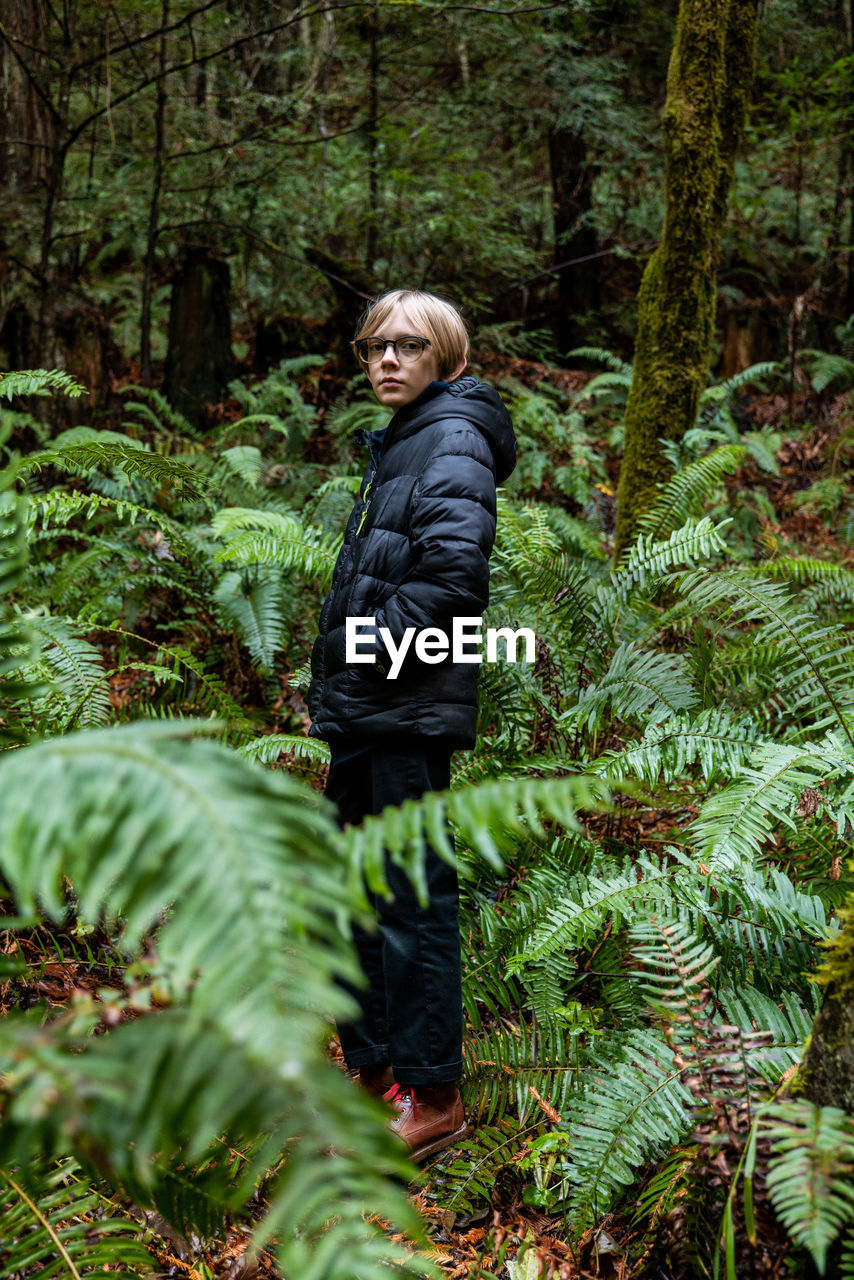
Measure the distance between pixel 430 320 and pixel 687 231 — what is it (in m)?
2.91

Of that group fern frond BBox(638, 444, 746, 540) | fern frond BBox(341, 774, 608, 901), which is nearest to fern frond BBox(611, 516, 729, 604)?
fern frond BBox(638, 444, 746, 540)

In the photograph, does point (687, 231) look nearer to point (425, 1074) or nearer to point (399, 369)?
point (399, 369)

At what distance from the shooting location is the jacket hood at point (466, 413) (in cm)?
238

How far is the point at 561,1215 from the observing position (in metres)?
1.93

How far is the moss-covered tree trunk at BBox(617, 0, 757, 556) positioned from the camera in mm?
4582

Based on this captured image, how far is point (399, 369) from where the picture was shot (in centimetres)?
242

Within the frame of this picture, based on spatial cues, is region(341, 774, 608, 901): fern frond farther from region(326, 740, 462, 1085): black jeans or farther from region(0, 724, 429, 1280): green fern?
region(326, 740, 462, 1085): black jeans

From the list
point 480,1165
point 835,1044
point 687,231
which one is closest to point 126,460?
point 480,1165

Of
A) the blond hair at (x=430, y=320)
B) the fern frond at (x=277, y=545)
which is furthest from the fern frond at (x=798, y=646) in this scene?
the fern frond at (x=277, y=545)

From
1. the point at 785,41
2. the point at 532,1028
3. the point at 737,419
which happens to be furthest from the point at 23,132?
the point at 785,41

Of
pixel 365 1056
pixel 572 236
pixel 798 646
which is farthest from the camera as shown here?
pixel 572 236

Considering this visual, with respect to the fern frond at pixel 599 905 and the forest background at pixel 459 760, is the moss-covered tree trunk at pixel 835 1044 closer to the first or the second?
the forest background at pixel 459 760

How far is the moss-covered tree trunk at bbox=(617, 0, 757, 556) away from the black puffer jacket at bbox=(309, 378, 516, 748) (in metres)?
2.44

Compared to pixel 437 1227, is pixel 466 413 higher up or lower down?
higher up
